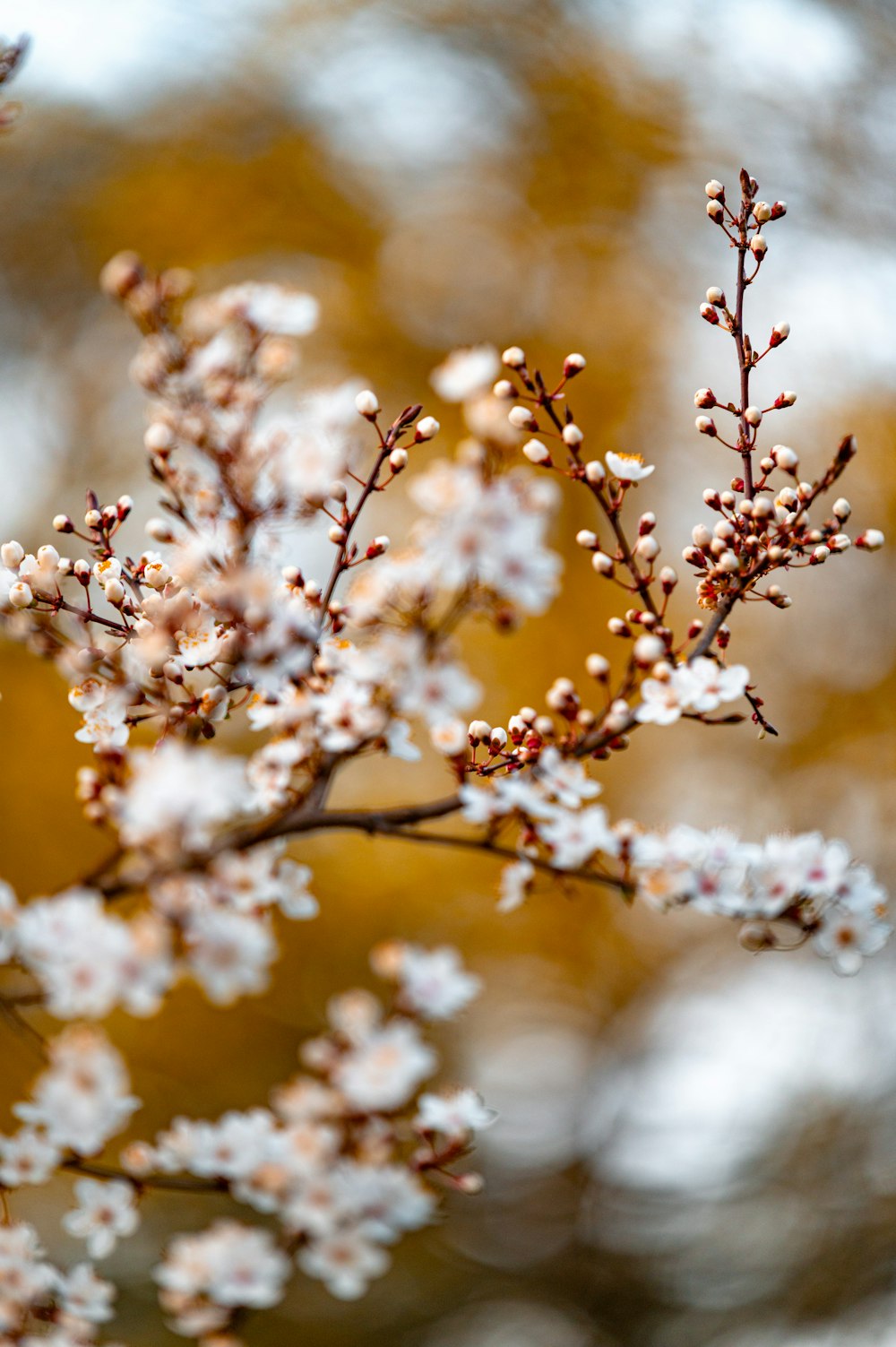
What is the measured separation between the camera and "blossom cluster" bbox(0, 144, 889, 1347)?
0.87 metres

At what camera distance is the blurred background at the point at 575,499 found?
5391 millimetres

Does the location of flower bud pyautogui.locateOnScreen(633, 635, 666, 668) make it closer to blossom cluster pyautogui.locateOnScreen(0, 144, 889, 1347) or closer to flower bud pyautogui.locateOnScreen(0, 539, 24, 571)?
blossom cluster pyautogui.locateOnScreen(0, 144, 889, 1347)

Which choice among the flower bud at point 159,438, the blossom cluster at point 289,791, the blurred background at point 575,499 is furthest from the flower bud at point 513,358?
the blurred background at point 575,499

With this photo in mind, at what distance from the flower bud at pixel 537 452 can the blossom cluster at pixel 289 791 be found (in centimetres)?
1

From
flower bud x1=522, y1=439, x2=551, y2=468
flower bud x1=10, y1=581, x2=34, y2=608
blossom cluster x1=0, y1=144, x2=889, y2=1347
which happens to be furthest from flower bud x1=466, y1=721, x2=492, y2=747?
flower bud x1=10, y1=581, x2=34, y2=608

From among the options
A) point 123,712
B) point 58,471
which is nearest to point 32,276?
point 58,471

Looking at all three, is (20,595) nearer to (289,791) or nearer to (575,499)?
(289,791)

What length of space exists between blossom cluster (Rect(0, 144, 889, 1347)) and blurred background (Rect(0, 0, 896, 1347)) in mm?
4561

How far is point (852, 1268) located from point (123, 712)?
5.41 meters

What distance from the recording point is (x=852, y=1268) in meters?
4.95

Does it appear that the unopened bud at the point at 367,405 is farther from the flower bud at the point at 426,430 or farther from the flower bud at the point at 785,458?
the flower bud at the point at 785,458

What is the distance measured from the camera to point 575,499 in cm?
729

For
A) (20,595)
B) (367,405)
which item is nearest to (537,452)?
(367,405)

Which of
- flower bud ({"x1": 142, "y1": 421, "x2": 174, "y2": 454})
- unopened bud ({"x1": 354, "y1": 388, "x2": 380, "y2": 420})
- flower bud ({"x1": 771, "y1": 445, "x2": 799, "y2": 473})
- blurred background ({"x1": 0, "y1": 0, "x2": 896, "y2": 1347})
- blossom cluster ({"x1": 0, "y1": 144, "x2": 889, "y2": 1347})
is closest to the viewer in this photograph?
blossom cluster ({"x1": 0, "y1": 144, "x2": 889, "y2": 1347})
